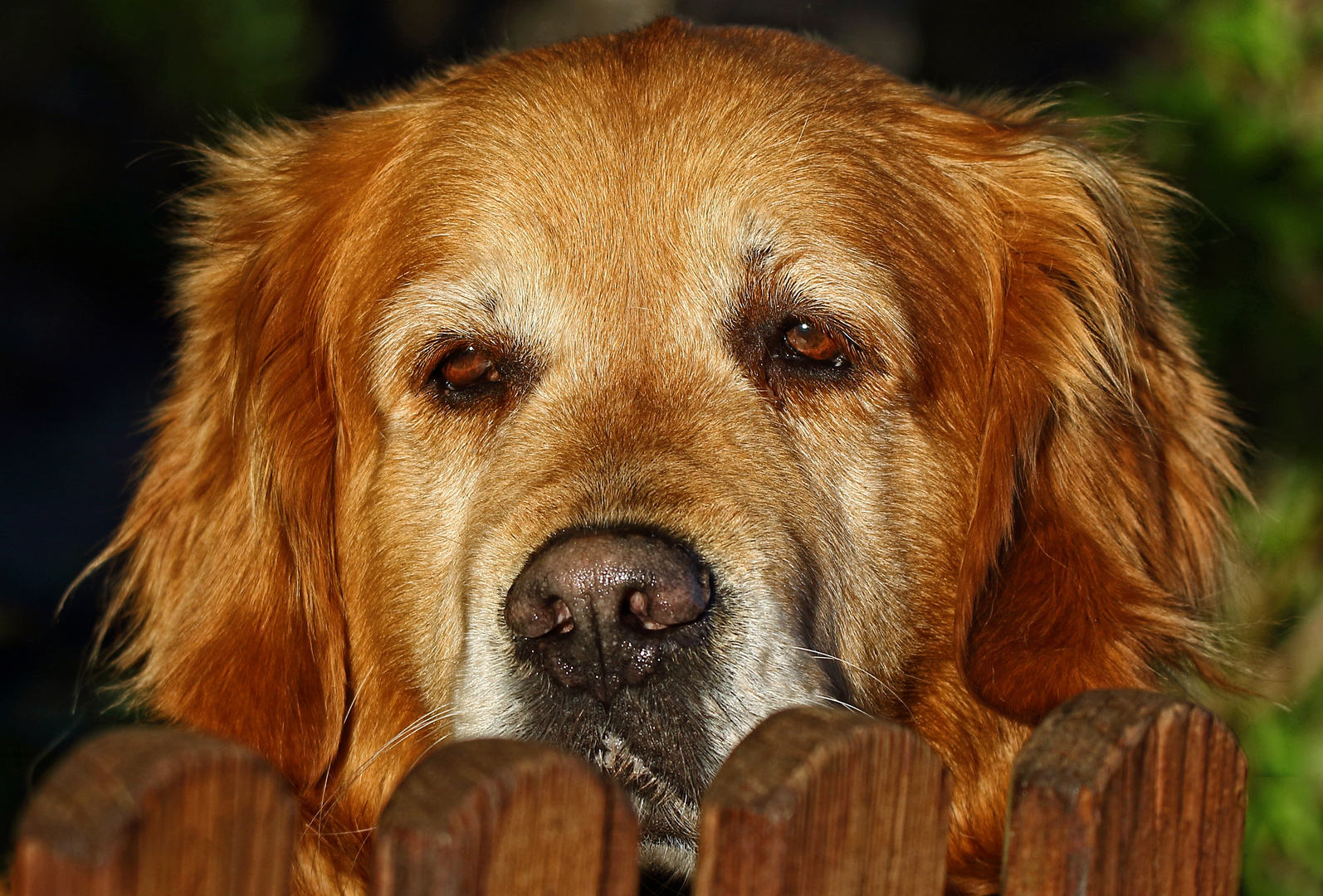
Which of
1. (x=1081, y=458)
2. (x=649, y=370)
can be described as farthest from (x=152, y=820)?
(x=1081, y=458)

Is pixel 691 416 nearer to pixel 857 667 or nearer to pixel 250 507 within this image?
pixel 857 667

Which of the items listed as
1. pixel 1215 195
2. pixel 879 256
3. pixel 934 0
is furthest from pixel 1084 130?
pixel 934 0

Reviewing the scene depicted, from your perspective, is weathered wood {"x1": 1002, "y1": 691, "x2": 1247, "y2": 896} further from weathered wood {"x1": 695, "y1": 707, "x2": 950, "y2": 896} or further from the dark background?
the dark background

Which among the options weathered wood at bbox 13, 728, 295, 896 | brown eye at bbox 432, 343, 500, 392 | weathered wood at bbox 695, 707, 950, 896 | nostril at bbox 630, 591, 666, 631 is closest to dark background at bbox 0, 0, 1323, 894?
brown eye at bbox 432, 343, 500, 392

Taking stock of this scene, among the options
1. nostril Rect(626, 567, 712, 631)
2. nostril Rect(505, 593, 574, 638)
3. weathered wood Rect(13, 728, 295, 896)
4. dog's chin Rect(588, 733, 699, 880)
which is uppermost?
weathered wood Rect(13, 728, 295, 896)

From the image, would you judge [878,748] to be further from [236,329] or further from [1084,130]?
[1084,130]

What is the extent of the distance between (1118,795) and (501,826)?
26.3 inches

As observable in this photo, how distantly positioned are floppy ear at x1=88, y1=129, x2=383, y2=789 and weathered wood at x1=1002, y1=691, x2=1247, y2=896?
1.79 meters

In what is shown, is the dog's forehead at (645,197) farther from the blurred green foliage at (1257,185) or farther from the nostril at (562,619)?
the blurred green foliage at (1257,185)

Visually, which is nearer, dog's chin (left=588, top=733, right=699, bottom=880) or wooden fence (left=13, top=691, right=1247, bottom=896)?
wooden fence (left=13, top=691, right=1247, bottom=896)

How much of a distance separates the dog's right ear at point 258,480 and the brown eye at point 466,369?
0.28m

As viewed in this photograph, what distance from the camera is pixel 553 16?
939cm

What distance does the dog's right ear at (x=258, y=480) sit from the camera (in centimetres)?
275

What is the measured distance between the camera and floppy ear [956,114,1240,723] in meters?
→ 2.58
